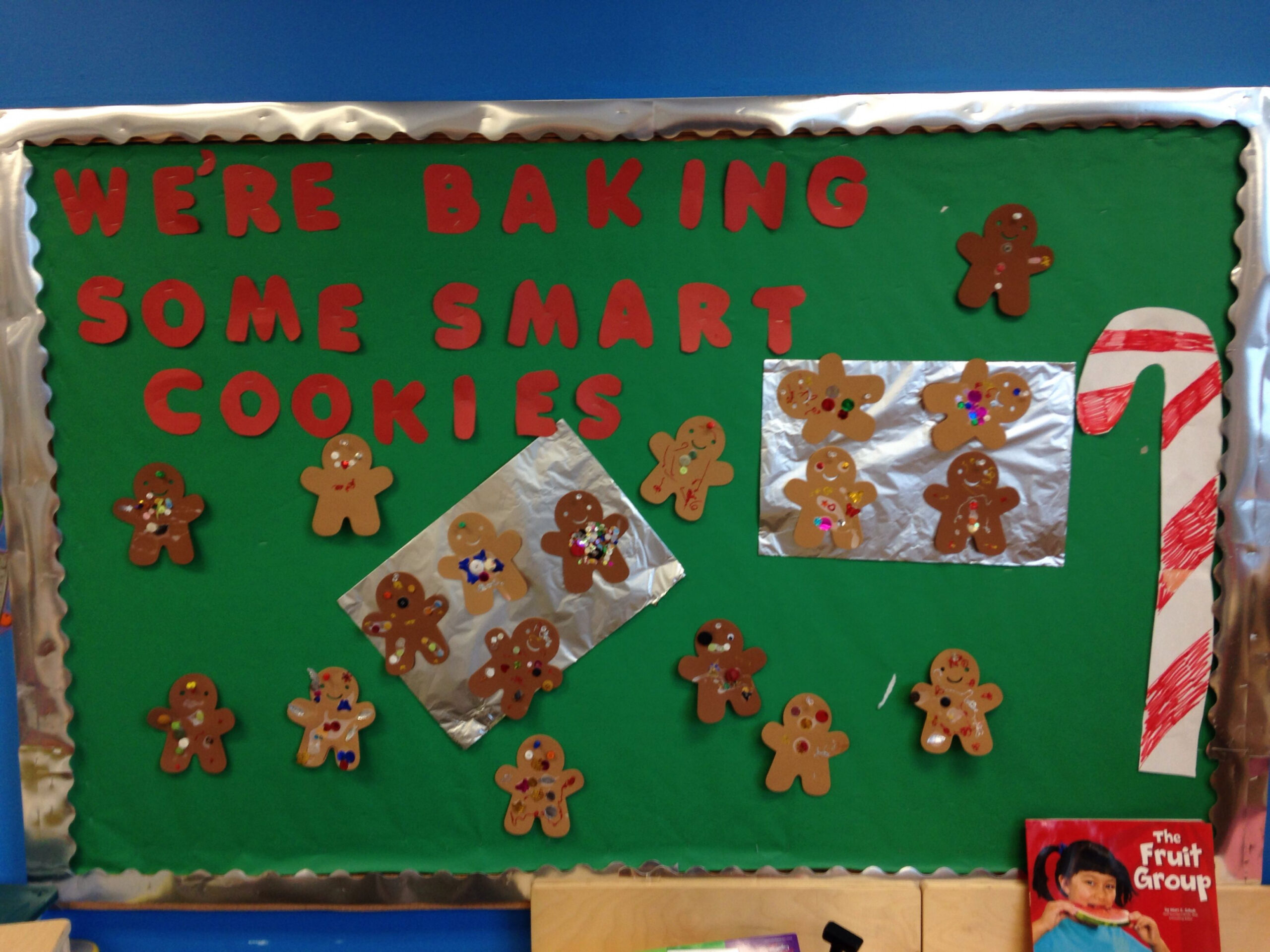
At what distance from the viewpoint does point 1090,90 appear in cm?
97

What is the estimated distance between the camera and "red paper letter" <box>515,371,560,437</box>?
1.02 meters

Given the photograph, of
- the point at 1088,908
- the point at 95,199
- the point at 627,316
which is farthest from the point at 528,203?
the point at 1088,908

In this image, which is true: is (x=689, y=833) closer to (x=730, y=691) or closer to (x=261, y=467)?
(x=730, y=691)

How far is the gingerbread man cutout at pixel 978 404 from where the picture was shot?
1003 mm

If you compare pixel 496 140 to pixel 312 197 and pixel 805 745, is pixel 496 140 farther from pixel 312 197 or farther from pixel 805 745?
pixel 805 745

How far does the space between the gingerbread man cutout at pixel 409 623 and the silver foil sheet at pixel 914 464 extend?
1.64 ft

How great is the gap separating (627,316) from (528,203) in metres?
0.22

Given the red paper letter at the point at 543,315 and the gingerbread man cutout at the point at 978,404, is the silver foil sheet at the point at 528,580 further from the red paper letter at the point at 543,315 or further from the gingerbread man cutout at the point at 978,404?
the gingerbread man cutout at the point at 978,404

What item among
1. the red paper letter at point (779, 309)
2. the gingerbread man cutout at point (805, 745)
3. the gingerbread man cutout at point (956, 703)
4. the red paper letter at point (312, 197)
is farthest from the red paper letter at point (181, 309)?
the gingerbread man cutout at point (956, 703)

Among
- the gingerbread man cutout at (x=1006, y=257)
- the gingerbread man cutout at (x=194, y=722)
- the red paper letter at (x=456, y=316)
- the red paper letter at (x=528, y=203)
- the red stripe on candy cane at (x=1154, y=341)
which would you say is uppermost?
the red paper letter at (x=528, y=203)

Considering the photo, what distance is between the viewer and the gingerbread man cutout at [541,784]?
1049 millimetres

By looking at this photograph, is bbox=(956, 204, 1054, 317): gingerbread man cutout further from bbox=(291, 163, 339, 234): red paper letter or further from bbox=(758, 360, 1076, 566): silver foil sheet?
bbox=(291, 163, 339, 234): red paper letter

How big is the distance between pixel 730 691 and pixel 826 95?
2.86 ft

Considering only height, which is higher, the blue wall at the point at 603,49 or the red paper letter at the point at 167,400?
the blue wall at the point at 603,49
